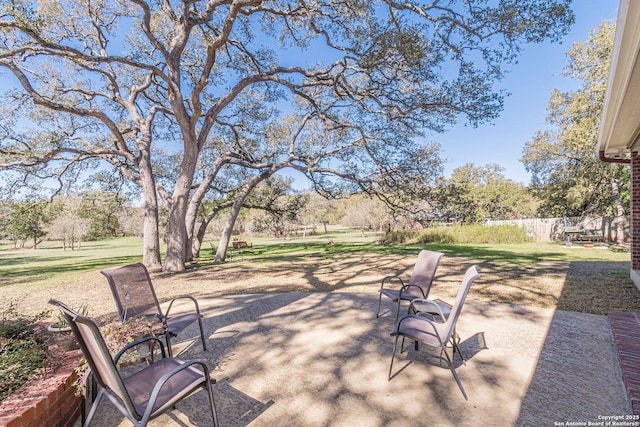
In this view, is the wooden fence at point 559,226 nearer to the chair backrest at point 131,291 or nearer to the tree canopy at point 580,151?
the tree canopy at point 580,151

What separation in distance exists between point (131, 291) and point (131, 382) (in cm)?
167

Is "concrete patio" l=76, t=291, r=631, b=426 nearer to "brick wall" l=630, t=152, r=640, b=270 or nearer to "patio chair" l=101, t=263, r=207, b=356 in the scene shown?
"patio chair" l=101, t=263, r=207, b=356

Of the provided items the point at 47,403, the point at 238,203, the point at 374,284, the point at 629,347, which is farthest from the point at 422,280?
the point at 238,203

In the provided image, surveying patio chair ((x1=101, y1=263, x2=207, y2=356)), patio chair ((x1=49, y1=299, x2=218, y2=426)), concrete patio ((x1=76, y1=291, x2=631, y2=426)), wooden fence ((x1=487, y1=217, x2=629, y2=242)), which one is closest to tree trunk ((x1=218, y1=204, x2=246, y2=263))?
concrete patio ((x1=76, y1=291, x2=631, y2=426))

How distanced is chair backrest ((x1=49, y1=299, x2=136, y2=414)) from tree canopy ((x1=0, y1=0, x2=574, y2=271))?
679 centimetres

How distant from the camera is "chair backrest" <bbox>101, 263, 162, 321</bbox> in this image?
129 inches

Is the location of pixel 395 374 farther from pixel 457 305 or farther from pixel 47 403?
pixel 47 403

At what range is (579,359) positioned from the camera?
3.02 meters

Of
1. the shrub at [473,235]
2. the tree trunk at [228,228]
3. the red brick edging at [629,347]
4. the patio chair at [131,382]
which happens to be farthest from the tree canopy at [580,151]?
the patio chair at [131,382]

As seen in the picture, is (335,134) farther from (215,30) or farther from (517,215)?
(517,215)

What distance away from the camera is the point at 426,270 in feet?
14.1

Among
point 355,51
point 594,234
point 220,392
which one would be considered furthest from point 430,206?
point 594,234

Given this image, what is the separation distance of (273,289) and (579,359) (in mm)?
5268

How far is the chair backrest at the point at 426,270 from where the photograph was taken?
4176 millimetres
